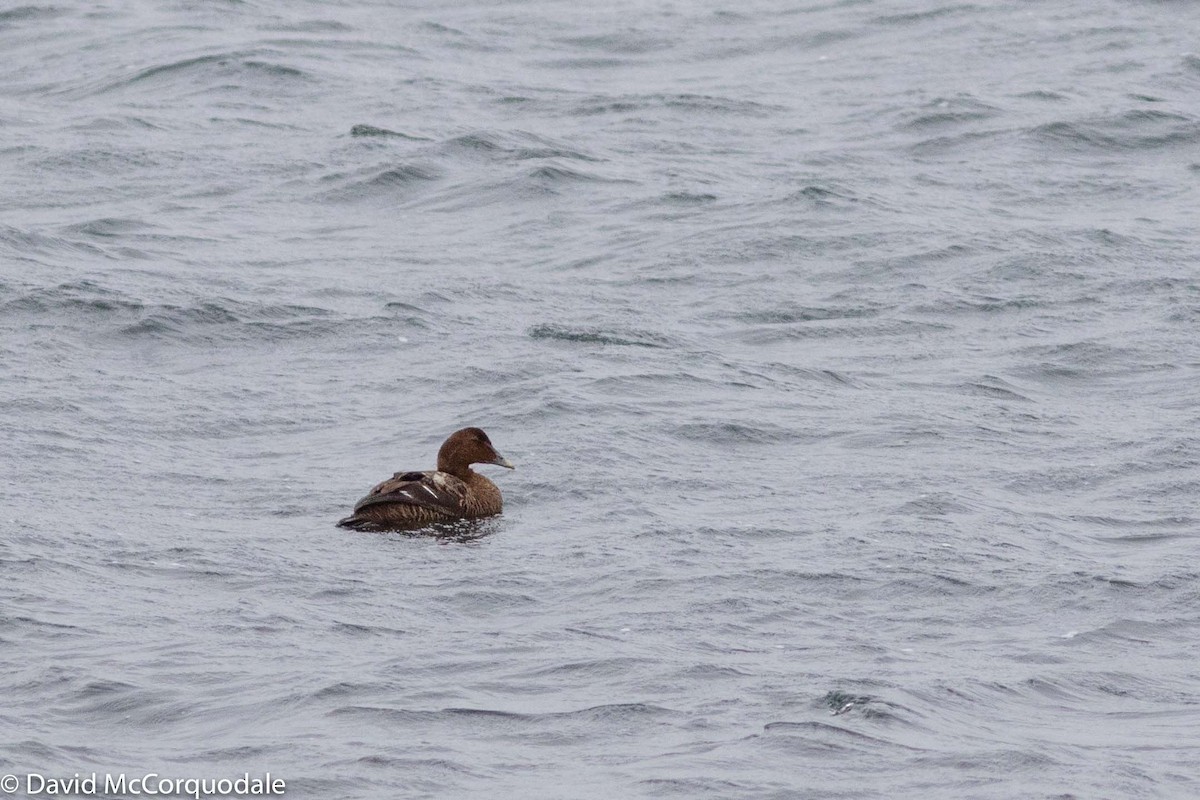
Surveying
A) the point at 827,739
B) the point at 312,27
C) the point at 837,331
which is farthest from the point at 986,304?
the point at 312,27

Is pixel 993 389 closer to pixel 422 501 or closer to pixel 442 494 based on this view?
pixel 442 494

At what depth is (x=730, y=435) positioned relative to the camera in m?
14.1

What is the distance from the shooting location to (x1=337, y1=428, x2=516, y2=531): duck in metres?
12.2

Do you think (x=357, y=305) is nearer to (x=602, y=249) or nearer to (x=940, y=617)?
(x=602, y=249)

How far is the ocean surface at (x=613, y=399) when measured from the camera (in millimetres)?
9180

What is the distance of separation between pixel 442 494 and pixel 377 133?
10358 mm

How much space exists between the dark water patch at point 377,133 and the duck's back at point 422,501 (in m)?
9.70

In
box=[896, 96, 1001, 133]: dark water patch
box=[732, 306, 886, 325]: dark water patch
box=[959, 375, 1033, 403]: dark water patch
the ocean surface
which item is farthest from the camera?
box=[896, 96, 1001, 133]: dark water patch

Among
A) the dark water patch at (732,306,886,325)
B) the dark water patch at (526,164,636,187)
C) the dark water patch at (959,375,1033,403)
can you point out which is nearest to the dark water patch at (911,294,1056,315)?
the dark water patch at (732,306,886,325)

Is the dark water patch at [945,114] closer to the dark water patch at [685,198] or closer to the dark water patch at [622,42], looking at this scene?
the dark water patch at [685,198]

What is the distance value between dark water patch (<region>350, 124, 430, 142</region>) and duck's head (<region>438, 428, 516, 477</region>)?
9.35 m

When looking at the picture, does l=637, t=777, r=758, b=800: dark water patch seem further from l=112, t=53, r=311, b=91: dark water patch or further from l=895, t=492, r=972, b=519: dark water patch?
l=112, t=53, r=311, b=91: dark water patch

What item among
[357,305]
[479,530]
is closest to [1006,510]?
[479,530]

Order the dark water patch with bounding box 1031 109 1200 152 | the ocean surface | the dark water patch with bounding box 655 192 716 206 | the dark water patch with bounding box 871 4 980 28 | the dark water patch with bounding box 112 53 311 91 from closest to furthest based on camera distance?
1. the ocean surface
2. the dark water patch with bounding box 655 192 716 206
3. the dark water patch with bounding box 1031 109 1200 152
4. the dark water patch with bounding box 112 53 311 91
5. the dark water patch with bounding box 871 4 980 28
